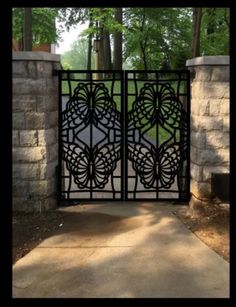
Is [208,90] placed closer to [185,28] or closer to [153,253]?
[153,253]

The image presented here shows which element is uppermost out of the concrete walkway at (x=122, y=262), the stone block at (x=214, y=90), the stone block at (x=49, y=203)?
the stone block at (x=214, y=90)

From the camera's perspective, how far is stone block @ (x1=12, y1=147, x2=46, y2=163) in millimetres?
6645

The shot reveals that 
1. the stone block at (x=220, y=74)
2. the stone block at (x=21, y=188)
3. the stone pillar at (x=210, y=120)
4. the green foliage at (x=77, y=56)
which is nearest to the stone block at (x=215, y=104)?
the stone pillar at (x=210, y=120)

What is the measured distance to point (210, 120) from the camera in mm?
6598

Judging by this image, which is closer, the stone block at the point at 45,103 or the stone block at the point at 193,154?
the stone block at the point at 45,103

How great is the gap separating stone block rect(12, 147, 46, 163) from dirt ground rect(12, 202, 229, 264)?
2.44ft

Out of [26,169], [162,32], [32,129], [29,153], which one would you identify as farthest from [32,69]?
[162,32]

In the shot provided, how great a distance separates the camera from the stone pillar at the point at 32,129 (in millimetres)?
6551

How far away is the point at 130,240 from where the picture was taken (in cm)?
543

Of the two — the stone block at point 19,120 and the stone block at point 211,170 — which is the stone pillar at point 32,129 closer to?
the stone block at point 19,120

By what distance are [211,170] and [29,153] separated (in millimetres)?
2470

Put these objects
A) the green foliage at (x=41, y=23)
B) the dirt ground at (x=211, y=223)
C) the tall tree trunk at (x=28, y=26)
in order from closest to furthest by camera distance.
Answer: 1. the dirt ground at (x=211, y=223)
2. the tall tree trunk at (x=28, y=26)
3. the green foliage at (x=41, y=23)

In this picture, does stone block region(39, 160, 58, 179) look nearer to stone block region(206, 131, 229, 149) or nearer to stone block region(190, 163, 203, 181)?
stone block region(190, 163, 203, 181)

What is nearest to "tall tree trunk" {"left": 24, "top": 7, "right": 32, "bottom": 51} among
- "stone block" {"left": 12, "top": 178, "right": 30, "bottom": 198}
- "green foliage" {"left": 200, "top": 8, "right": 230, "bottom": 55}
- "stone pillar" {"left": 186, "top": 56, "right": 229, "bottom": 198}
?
"green foliage" {"left": 200, "top": 8, "right": 230, "bottom": 55}
